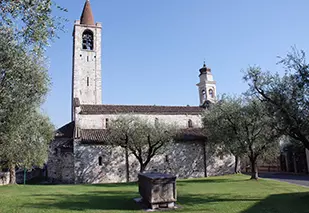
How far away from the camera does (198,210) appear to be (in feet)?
34.2

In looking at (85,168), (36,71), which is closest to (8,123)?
(36,71)

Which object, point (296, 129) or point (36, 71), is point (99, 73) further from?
point (296, 129)

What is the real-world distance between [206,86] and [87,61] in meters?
17.4

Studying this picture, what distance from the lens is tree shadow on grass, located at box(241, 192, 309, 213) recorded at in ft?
33.3

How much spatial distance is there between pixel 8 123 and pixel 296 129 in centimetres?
1265

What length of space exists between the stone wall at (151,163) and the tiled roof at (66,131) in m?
3.68

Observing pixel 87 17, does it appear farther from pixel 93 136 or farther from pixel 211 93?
pixel 211 93

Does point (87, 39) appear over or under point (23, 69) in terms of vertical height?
over

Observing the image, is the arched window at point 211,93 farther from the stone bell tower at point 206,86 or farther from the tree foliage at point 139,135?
the tree foliage at point 139,135

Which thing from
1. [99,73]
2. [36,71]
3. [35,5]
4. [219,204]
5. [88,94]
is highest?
[99,73]

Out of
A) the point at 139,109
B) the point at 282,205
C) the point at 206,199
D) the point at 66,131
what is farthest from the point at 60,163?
the point at 282,205

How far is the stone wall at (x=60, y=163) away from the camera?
25.0 metres

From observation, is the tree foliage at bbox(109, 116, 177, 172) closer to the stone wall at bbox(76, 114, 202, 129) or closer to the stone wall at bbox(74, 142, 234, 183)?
the stone wall at bbox(74, 142, 234, 183)

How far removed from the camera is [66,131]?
93.0 feet
